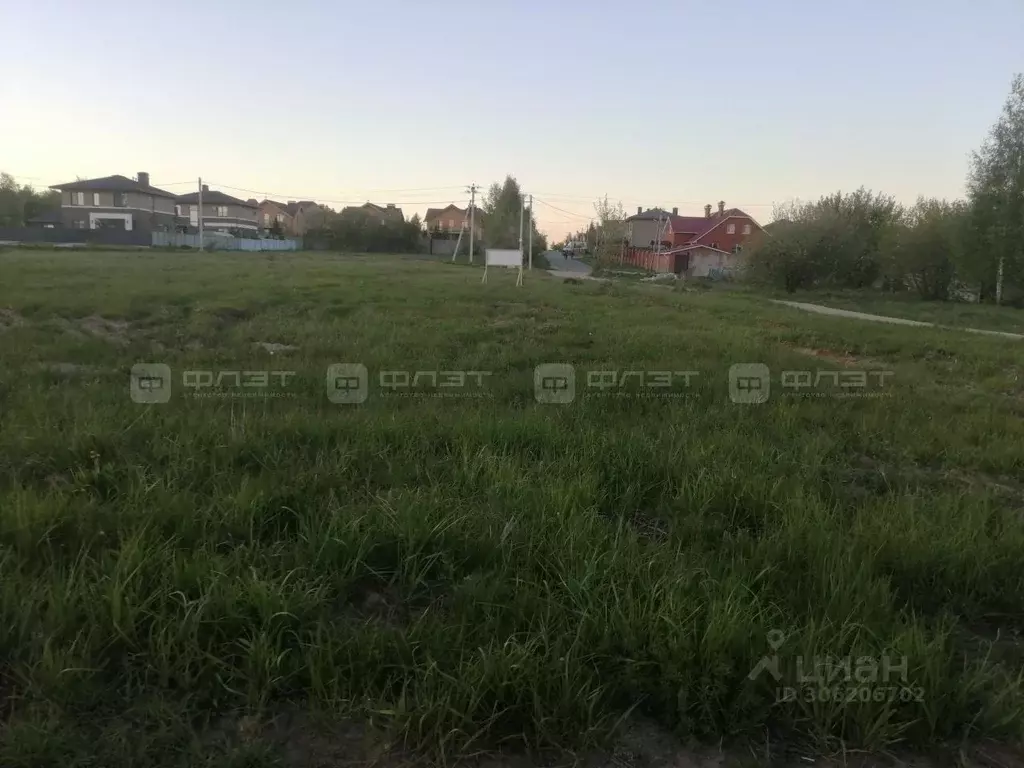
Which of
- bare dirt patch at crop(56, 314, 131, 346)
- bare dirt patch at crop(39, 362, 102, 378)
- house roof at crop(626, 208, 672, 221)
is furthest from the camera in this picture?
house roof at crop(626, 208, 672, 221)

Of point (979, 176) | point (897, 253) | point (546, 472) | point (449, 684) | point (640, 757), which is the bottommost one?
point (640, 757)

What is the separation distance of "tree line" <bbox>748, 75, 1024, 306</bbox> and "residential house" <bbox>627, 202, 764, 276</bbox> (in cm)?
994

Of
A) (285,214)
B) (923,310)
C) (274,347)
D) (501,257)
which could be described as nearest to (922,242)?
(923,310)

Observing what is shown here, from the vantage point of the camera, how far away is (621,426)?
5012mm

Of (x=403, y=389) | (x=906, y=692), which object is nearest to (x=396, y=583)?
(x=906, y=692)

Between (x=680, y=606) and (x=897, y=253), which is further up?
(x=897, y=253)

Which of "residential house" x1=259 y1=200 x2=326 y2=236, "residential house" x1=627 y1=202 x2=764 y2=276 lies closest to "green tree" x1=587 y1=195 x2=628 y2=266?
"residential house" x1=627 y1=202 x2=764 y2=276

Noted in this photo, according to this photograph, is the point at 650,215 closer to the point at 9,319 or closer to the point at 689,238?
the point at 689,238

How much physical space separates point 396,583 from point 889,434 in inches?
167

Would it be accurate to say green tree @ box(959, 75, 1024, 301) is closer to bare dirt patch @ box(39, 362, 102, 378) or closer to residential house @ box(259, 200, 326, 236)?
bare dirt patch @ box(39, 362, 102, 378)

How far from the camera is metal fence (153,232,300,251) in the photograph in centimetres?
4553

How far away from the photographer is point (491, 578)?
265 cm

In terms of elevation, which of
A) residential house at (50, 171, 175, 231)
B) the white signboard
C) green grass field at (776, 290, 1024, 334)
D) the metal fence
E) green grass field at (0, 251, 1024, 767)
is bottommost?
green grass field at (0, 251, 1024, 767)

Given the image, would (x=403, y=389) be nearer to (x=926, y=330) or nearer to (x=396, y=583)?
(x=396, y=583)
